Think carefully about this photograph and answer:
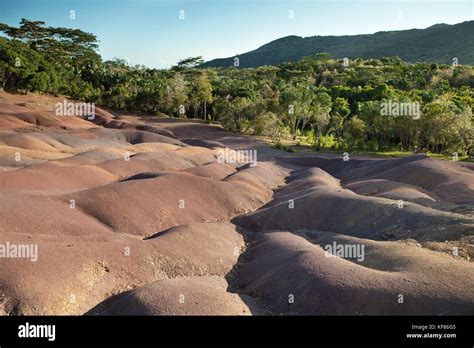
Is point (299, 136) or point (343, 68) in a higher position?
point (343, 68)

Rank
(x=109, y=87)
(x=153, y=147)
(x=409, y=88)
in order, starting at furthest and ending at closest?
(x=109, y=87) → (x=409, y=88) → (x=153, y=147)

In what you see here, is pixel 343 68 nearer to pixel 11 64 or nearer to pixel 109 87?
pixel 109 87

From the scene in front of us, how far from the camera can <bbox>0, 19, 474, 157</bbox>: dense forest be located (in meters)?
59.8

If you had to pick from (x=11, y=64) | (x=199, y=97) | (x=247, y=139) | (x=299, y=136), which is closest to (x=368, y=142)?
(x=299, y=136)

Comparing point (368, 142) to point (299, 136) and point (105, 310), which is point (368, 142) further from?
point (105, 310)

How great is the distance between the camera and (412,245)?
21.1 metres

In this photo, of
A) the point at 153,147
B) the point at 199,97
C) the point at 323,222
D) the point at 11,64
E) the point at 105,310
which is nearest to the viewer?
the point at 105,310

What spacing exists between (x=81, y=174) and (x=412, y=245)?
23480 millimetres

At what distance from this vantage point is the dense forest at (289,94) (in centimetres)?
5984

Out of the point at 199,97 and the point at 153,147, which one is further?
the point at 199,97

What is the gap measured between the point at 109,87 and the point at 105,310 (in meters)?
94.9

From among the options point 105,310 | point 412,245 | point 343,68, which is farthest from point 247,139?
point 343,68

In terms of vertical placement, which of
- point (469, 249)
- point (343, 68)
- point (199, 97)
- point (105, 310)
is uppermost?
point (343, 68)

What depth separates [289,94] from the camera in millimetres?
68750
